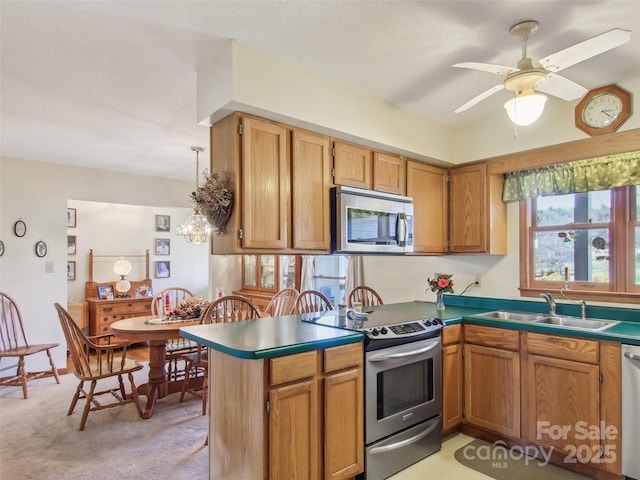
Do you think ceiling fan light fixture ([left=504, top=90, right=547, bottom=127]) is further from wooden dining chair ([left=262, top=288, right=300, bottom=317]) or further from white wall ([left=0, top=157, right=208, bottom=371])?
white wall ([left=0, top=157, right=208, bottom=371])

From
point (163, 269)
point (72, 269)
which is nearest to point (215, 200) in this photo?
point (72, 269)

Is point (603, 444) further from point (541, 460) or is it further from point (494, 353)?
point (494, 353)

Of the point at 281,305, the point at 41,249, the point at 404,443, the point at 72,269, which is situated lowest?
the point at 404,443

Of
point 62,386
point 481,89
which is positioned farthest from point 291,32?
point 62,386

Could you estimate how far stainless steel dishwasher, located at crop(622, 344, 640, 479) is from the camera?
213 cm

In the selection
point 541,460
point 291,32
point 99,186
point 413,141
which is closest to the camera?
point 291,32

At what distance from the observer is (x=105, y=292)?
235 inches

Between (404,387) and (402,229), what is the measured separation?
1.21 meters

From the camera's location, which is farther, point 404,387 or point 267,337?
point 404,387

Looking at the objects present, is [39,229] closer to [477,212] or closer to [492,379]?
[477,212]

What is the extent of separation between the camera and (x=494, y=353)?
2740 millimetres

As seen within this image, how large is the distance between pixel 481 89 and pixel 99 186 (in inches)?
181

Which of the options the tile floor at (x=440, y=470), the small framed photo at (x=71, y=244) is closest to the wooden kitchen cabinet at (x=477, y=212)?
the tile floor at (x=440, y=470)

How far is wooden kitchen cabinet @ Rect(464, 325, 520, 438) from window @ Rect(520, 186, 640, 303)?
2.54ft
